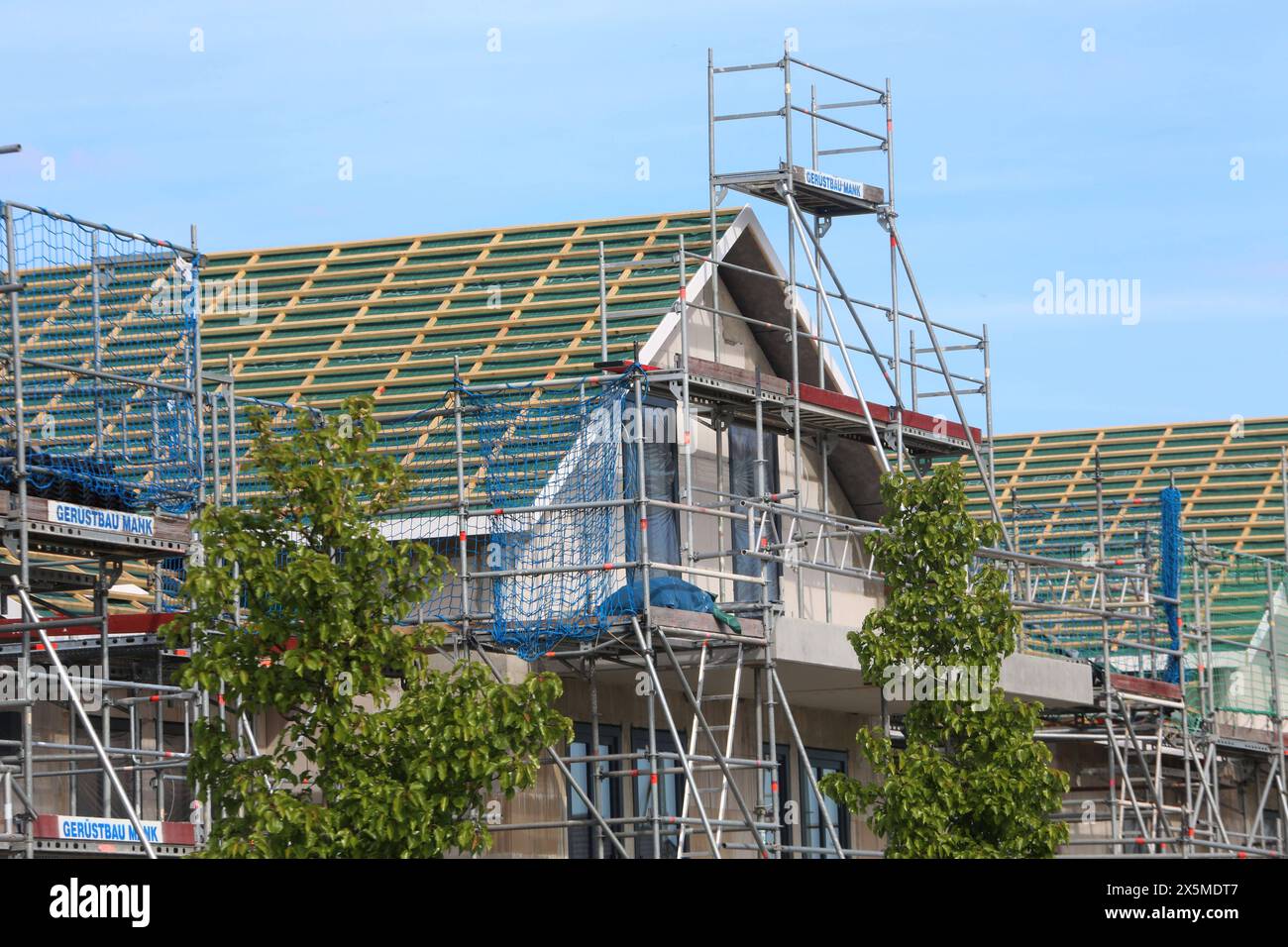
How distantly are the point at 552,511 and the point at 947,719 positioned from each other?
453cm

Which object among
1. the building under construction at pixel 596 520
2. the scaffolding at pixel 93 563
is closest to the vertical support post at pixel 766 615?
the building under construction at pixel 596 520

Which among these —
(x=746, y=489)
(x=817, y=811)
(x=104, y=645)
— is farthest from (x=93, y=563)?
(x=817, y=811)

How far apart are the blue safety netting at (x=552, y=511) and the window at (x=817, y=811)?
6184 millimetres

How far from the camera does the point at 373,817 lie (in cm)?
1741

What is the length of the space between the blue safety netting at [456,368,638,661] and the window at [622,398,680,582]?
0.25 meters

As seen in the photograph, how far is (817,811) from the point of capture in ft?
98.0

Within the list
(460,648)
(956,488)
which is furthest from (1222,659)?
(460,648)

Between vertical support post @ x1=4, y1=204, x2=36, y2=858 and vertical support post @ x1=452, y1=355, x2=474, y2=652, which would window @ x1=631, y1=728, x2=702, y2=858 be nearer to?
vertical support post @ x1=452, y1=355, x2=474, y2=652

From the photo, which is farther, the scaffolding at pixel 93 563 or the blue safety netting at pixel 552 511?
the blue safety netting at pixel 552 511

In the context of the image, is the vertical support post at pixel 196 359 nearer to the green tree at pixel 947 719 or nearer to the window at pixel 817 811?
the green tree at pixel 947 719

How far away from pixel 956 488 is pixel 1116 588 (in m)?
13.9

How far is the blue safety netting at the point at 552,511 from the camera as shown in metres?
23.2

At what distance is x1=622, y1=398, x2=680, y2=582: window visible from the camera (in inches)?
992
